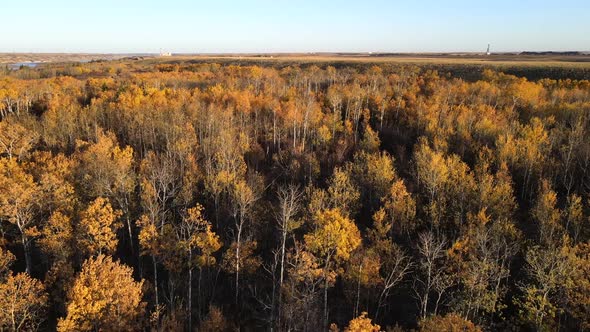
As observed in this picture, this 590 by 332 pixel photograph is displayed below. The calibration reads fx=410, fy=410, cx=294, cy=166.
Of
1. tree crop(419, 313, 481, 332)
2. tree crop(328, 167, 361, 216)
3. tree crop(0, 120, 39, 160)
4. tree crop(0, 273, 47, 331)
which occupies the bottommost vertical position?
tree crop(0, 273, 47, 331)

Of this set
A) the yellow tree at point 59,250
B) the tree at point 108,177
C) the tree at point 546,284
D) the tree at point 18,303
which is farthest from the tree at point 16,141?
the tree at point 546,284

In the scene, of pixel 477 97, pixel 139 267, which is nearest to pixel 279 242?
pixel 139 267

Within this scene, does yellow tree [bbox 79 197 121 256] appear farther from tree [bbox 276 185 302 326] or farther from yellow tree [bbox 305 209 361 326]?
yellow tree [bbox 305 209 361 326]

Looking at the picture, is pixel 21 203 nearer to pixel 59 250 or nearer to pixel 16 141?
pixel 59 250

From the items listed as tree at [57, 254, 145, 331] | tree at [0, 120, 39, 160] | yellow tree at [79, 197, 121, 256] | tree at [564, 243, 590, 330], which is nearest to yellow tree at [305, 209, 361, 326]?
tree at [57, 254, 145, 331]

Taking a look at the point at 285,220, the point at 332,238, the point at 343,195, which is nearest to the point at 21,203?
the point at 285,220

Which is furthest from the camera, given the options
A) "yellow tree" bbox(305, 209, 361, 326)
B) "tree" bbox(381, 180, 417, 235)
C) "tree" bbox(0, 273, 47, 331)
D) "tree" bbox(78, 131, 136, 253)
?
"tree" bbox(381, 180, 417, 235)
